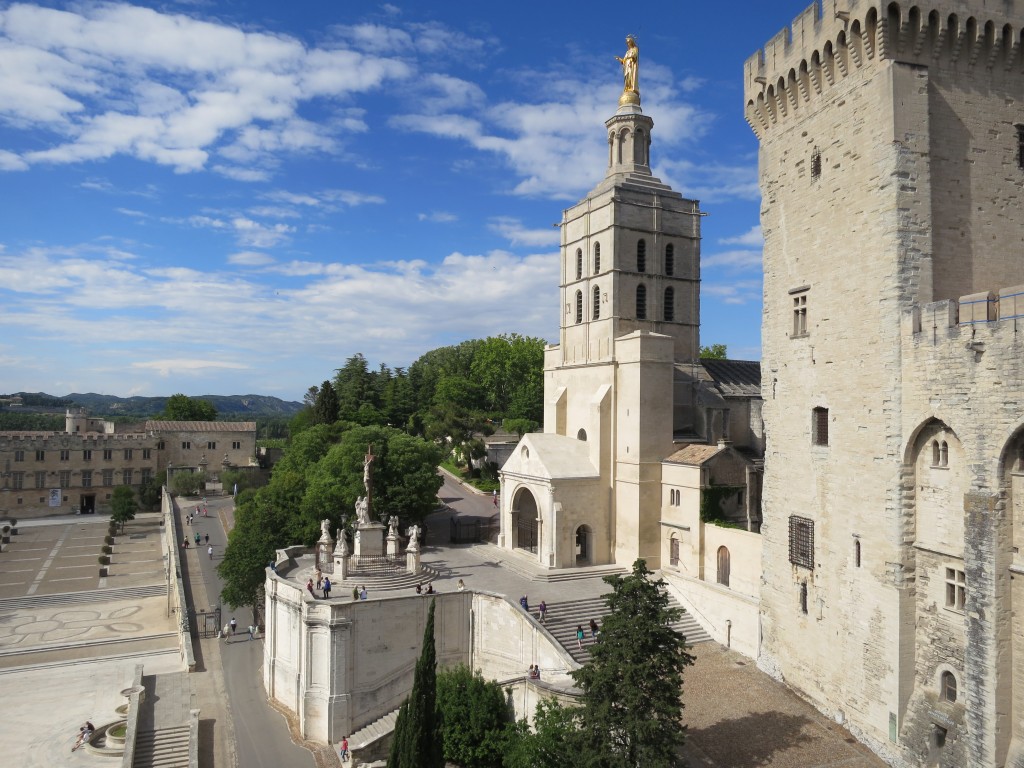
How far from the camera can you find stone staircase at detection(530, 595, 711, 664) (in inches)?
1062

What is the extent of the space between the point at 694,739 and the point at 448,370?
7336 centimetres

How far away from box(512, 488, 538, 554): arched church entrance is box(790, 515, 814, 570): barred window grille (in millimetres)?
16038

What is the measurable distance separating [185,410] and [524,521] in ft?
275

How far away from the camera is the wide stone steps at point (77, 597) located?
4538 cm

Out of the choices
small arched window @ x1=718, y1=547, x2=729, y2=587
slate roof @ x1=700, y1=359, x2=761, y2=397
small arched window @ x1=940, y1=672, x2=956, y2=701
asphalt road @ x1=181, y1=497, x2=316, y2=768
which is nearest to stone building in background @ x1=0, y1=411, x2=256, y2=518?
asphalt road @ x1=181, y1=497, x2=316, y2=768

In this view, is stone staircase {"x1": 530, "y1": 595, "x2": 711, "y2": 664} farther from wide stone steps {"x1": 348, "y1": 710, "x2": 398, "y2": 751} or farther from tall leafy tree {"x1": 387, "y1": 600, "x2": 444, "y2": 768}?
tall leafy tree {"x1": 387, "y1": 600, "x2": 444, "y2": 768}

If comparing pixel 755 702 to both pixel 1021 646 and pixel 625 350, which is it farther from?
pixel 625 350

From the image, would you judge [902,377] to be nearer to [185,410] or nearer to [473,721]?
[473,721]

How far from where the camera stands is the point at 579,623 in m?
28.5

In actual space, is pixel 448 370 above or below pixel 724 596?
above

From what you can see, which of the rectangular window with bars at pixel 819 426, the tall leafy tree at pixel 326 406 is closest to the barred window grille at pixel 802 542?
the rectangular window with bars at pixel 819 426

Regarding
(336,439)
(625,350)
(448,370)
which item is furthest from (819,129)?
(448,370)

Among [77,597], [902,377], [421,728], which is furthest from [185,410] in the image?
[902,377]

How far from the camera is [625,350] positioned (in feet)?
117
